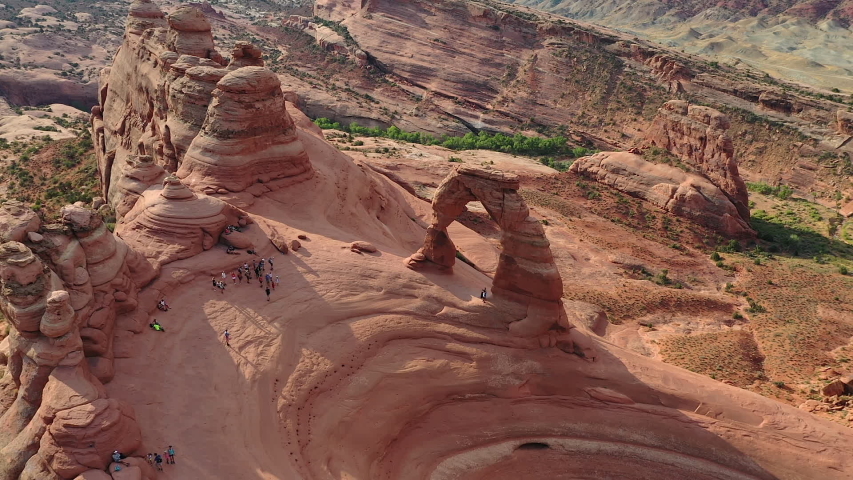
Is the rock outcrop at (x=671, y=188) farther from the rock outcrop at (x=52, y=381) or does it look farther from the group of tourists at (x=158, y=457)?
the rock outcrop at (x=52, y=381)

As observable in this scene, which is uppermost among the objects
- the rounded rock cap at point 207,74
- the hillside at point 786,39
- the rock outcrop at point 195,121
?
the hillside at point 786,39

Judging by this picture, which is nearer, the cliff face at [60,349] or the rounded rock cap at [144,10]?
the cliff face at [60,349]

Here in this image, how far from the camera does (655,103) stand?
101062 mm

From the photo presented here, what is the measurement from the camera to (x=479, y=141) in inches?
3706

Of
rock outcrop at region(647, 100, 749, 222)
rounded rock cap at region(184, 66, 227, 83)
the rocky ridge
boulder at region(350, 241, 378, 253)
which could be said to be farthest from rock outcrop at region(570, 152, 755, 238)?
rounded rock cap at region(184, 66, 227, 83)

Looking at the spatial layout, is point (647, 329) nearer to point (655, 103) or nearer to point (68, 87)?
point (655, 103)

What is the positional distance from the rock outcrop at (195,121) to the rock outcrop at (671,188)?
151 feet

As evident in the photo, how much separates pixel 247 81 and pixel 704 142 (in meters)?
55.8

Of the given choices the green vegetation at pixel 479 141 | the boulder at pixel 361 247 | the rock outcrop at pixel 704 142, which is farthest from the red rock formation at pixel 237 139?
the green vegetation at pixel 479 141

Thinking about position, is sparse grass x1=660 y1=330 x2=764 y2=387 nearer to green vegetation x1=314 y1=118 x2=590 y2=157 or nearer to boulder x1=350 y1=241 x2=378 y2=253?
boulder x1=350 y1=241 x2=378 y2=253

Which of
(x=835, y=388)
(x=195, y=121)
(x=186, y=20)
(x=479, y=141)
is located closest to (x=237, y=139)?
(x=195, y=121)

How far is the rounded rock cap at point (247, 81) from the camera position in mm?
33938

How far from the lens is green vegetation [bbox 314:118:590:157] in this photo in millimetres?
92569

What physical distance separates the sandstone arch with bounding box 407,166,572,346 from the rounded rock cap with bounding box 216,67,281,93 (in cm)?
1401
